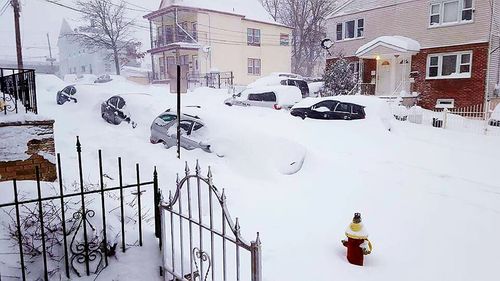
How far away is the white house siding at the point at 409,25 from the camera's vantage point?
20.2 metres

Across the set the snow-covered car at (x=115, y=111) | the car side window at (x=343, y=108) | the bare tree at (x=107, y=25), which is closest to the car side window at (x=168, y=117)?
the snow-covered car at (x=115, y=111)

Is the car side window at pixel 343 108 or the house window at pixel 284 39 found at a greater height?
the house window at pixel 284 39

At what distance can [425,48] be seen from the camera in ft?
73.9

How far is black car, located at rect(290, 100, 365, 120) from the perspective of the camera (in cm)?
1383

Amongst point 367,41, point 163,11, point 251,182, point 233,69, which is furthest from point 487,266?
point 163,11

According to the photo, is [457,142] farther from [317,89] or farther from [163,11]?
[163,11]

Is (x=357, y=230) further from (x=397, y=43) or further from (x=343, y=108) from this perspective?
(x=397, y=43)

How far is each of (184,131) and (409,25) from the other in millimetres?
19375

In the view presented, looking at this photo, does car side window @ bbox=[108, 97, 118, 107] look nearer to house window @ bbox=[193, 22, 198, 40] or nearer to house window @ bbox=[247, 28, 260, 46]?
house window @ bbox=[193, 22, 198, 40]

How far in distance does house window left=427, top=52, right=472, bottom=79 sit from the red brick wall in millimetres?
240

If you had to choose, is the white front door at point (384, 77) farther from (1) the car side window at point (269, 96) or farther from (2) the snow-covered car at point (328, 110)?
(2) the snow-covered car at point (328, 110)

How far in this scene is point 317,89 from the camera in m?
25.7

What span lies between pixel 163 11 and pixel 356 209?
3050 centimetres

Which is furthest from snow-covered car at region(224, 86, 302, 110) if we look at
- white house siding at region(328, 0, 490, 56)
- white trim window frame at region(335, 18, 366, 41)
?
white trim window frame at region(335, 18, 366, 41)
